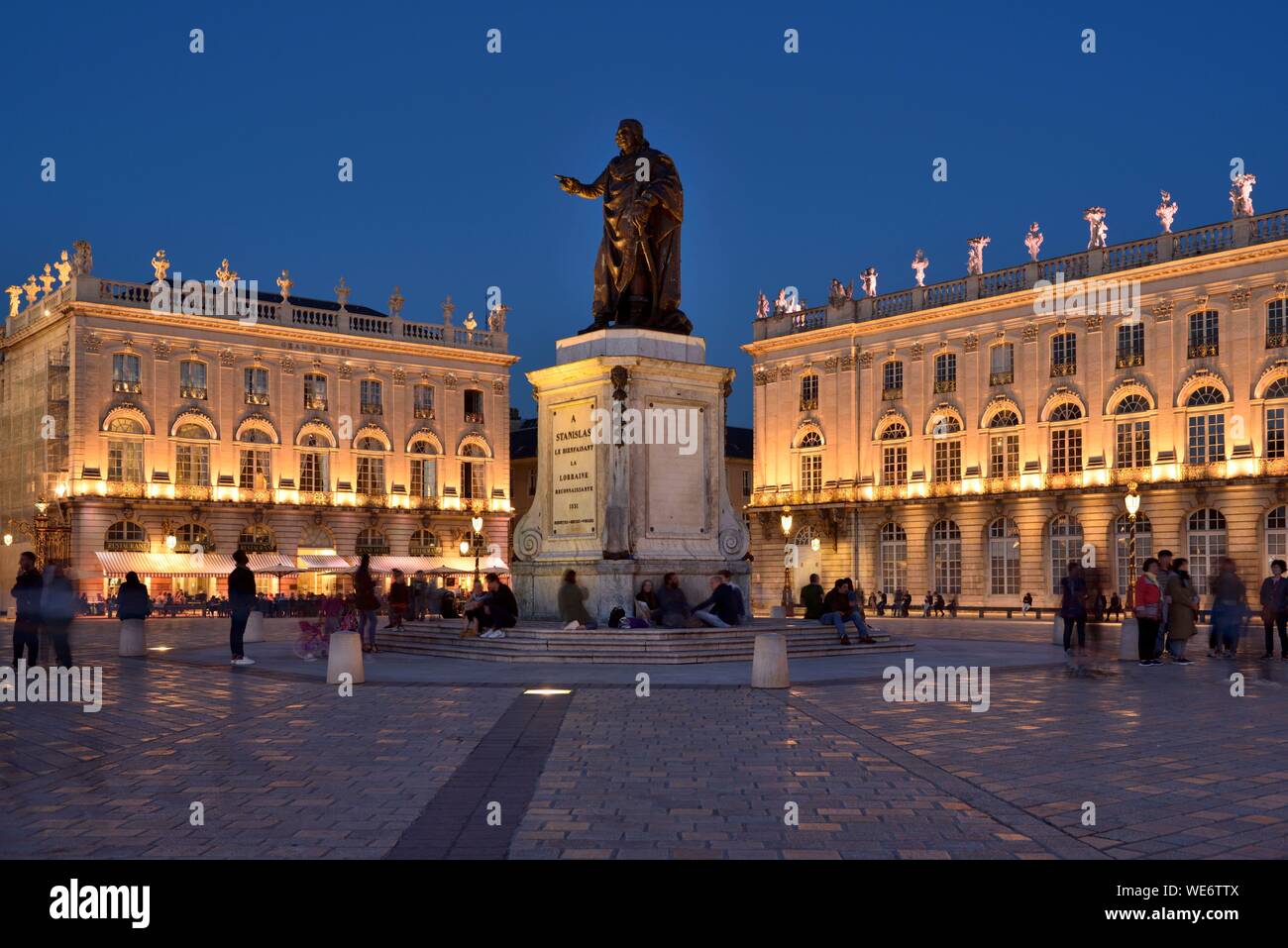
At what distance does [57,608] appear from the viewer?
1661cm

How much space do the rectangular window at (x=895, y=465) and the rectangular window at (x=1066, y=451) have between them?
22.6 ft

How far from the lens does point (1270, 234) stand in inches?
1816

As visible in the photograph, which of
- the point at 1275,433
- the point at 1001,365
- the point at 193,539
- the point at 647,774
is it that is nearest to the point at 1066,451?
the point at 1001,365

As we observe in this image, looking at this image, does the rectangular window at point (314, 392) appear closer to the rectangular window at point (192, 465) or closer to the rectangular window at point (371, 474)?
the rectangular window at point (371, 474)

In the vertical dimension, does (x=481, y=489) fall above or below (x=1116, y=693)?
above

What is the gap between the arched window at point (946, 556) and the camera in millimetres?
54969

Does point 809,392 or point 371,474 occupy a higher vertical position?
point 809,392

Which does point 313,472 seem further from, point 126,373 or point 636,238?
point 636,238

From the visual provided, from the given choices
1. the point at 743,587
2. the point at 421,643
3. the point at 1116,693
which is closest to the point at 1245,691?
the point at 1116,693

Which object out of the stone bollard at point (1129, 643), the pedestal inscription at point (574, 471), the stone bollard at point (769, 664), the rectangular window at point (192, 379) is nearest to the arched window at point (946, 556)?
the rectangular window at point (192, 379)

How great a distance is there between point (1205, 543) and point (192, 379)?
42.2 m

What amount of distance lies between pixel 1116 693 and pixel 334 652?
29.9 ft

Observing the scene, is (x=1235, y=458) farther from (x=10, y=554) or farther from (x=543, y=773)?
(x=10, y=554)

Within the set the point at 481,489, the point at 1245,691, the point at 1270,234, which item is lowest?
the point at 1245,691
